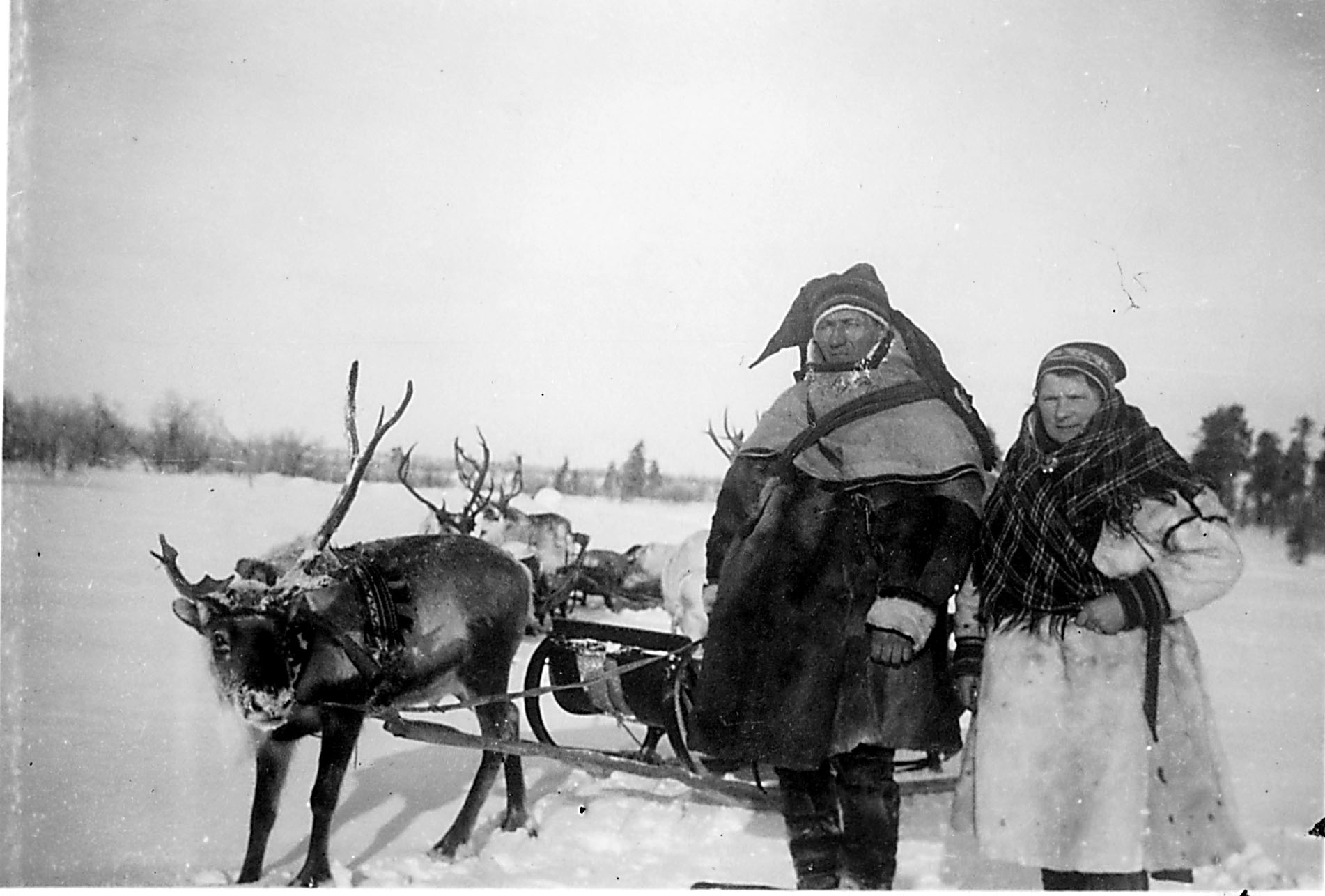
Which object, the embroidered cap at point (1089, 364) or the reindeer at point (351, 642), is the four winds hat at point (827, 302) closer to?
the embroidered cap at point (1089, 364)

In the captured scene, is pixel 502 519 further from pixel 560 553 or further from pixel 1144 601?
pixel 1144 601

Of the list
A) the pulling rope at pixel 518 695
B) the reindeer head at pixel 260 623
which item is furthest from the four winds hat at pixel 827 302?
the reindeer head at pixel 260 623

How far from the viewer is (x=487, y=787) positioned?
9.57ft

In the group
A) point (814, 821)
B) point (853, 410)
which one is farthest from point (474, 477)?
point (814, 821)

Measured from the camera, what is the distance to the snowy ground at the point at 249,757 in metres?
2.85

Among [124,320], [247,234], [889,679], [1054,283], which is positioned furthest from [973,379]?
[124,320]

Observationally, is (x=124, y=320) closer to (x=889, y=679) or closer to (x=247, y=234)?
(x=247, y=234)

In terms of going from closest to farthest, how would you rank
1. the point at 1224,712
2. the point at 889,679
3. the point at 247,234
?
the point at 889,679
the point at 1224,712
the point at 247,234

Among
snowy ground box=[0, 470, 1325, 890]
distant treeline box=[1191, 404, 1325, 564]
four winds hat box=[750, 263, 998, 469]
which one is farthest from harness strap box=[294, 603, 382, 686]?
distant treeline box=[1191, 404, 1325, 564]

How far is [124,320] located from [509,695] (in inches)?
57.7

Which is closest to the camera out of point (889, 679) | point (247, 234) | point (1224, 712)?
point (889, 679)

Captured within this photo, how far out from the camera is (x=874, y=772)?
8.20 ft

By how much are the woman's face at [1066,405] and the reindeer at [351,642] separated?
1.45 meters

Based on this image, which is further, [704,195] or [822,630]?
[704,195]
